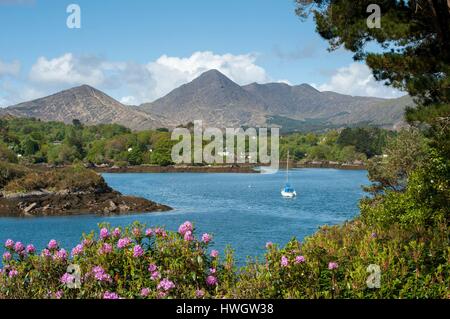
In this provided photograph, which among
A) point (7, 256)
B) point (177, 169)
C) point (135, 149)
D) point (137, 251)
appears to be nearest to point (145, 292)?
point (137, 251)

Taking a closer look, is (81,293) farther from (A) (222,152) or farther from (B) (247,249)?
(A) (222,152)

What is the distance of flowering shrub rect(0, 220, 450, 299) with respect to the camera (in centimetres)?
704

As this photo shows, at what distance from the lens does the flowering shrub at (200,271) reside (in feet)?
23.1

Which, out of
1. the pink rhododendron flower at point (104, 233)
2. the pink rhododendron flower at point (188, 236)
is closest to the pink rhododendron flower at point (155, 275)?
the pink rhododendron flower at point (188, 236)

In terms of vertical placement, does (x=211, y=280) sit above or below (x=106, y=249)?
below

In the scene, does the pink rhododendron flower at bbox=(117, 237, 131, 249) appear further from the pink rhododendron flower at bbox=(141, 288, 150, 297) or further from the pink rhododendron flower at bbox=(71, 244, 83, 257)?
the pink rhododendron flower at bbox=(141, 288, 150, 297)

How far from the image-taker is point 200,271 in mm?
7695

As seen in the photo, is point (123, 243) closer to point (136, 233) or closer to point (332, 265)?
point (136, 233)

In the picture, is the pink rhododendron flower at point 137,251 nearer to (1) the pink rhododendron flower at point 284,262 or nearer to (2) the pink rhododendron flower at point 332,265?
(1) the pink rhododendron flower at point 284,262

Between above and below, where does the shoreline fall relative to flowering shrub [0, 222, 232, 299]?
below

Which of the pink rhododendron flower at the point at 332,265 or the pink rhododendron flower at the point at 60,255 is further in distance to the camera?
the pink rhododendron flower at the point at 60,255

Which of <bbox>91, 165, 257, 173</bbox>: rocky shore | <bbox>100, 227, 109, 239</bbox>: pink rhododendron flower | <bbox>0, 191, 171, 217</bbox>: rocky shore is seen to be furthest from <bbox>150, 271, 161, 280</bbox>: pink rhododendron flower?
<bbox>91, 165, 257, 173</bbox>: rocky shore

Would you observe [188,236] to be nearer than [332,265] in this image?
No

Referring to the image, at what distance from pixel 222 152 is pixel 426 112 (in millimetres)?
156069
